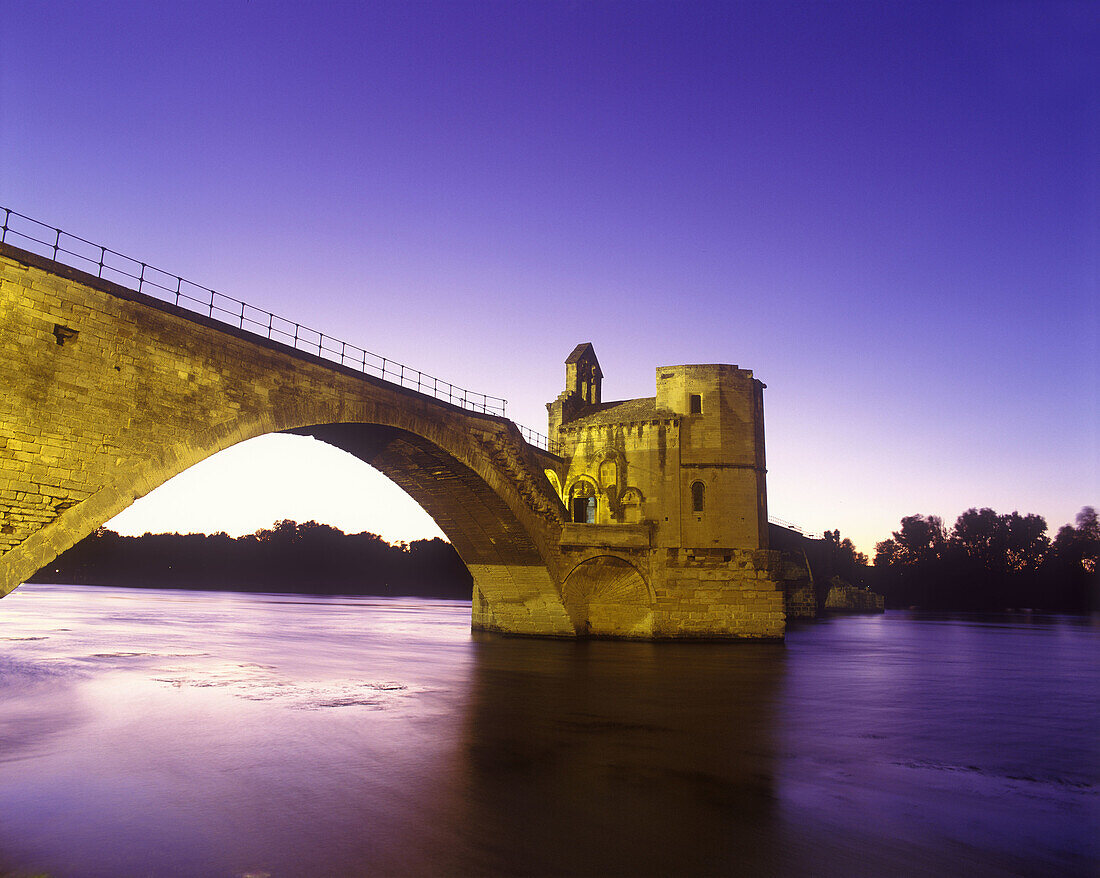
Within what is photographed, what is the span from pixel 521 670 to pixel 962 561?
99251 mm

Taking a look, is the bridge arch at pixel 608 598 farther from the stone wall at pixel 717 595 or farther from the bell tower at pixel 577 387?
the bell tower at pixel 577 387

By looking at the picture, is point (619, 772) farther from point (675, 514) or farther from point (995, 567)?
point (995, 567)

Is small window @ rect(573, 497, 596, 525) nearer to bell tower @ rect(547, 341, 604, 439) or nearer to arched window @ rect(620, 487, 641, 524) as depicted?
arched window @ rect(620, 487, 641, 524)

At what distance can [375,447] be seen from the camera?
23.1m

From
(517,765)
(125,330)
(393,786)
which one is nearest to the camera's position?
(393,786)

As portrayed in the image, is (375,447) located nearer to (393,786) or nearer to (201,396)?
(201,396)

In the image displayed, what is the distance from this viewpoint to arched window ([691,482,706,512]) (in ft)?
101

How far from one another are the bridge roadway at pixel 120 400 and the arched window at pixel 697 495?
13.1 metres

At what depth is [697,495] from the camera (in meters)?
31.0

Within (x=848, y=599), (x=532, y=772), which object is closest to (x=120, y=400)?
(x=532, y=772)

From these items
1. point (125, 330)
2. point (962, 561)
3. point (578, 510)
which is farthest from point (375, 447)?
point (962, 561)

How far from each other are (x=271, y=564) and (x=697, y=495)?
10370 cm

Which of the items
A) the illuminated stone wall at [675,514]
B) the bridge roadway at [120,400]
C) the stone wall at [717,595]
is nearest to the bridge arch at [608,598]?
the illuminated stone wall at [675,514]

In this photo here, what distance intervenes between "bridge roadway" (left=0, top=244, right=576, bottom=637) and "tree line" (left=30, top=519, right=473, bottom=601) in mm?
94472
